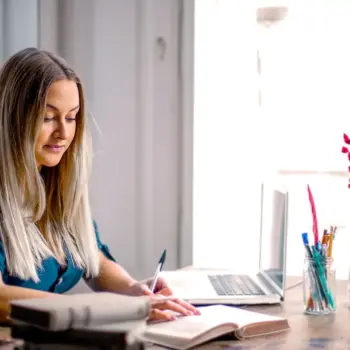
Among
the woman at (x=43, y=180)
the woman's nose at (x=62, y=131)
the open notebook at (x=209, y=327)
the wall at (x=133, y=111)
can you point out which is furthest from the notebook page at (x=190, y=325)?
the wall at (x=133, y=111)

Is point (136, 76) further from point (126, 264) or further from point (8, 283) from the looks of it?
point (8, 283)

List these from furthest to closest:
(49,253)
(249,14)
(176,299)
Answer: (249,14) < (49,253) < (176,299)

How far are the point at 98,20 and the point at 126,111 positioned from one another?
1.26 ft

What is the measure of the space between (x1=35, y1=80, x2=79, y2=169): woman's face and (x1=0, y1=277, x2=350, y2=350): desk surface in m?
0.46

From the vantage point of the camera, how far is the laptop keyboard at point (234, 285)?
184 cm

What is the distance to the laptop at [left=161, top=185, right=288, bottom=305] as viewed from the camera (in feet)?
5.87

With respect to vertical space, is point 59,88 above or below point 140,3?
below

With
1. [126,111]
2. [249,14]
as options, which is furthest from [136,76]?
[249,14]

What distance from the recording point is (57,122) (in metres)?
1.79

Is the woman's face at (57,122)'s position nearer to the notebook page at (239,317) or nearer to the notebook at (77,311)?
the notebook page at (239,317)

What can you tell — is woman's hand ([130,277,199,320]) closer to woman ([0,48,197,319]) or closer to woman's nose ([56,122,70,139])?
woman ([0,48,197,319])

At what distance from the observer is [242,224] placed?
2994 mm

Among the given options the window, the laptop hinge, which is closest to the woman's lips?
the laptop hinge

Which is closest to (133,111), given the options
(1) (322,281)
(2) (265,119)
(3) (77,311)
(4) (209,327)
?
(2) (265,119)
